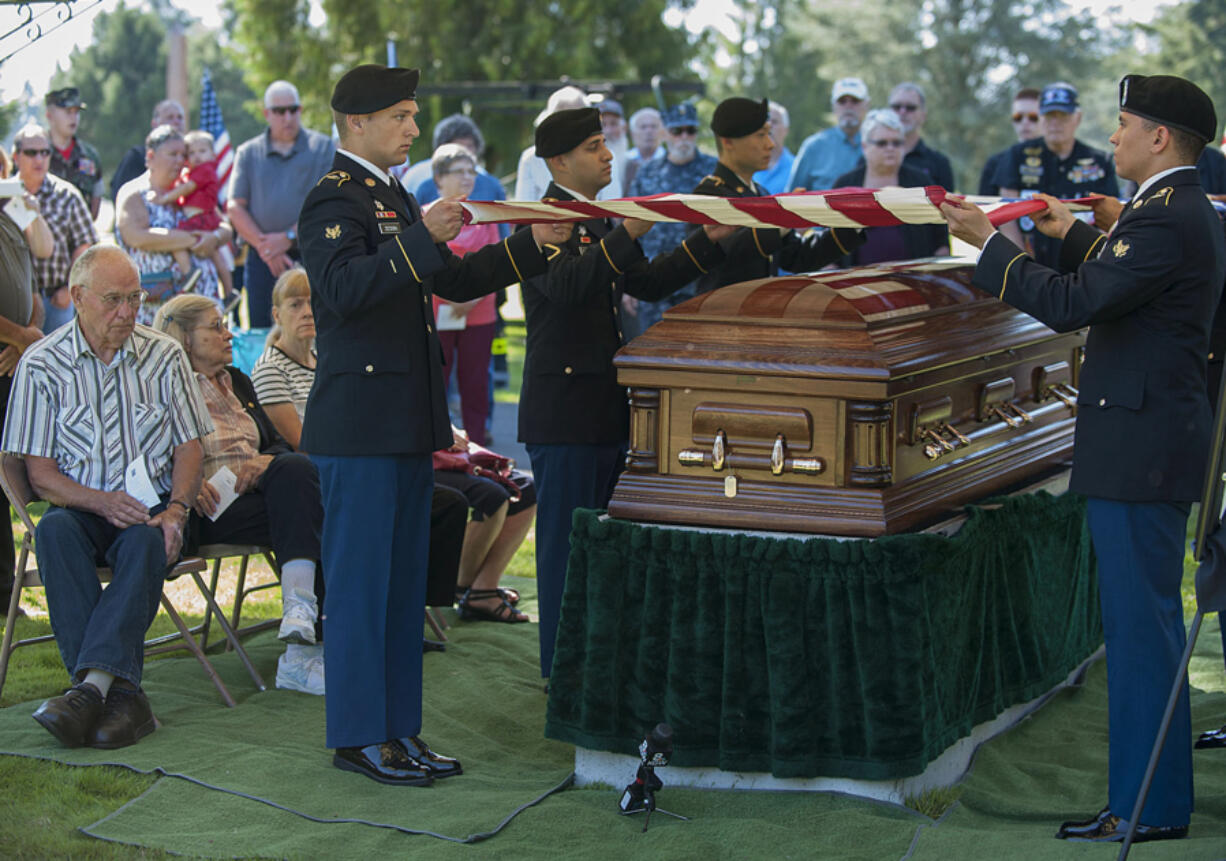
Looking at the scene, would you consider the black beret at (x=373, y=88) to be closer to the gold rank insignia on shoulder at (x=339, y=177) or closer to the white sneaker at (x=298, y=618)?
the gold rank insignia on shoulder at (x=339, y=177)

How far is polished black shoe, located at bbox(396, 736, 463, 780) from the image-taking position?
4223 millimetres

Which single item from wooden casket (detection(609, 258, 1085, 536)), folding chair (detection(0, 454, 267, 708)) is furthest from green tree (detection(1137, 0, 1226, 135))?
folding chair (detection(0, 454, 267, 708))

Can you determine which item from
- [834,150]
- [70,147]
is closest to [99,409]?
[834,150]

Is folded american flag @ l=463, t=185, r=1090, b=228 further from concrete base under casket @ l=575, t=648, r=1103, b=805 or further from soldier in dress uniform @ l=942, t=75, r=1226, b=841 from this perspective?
concrete base under casket @ l=575, t=648, r=1103, b=805

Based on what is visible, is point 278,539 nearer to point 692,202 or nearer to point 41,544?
point 41,544

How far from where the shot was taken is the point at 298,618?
5.00 meters

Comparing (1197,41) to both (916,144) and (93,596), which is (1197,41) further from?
(93,596)

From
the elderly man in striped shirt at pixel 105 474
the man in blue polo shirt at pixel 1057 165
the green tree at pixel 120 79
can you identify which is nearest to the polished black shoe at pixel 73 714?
the elderly man in striped shirt at pixel 105 474

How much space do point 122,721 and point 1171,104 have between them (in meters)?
3.42

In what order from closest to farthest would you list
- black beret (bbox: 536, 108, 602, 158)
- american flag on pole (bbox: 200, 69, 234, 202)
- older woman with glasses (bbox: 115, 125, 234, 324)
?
black beret (bbox: 536, 108, 602, 158)
older woman with glasses (bbox: 115, 125, 234, 324)
american flag on pole (bbox: 200, 69, 234, 202)

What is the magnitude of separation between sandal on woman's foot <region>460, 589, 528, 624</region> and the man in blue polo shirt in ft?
11.8

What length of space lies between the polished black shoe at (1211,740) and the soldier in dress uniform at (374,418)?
2.30 m

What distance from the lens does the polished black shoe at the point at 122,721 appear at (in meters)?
4.42

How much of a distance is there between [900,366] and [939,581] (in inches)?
22.8
